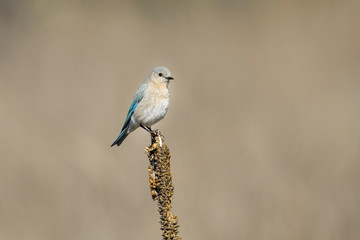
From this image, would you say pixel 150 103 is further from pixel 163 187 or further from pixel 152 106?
pixel 163 187

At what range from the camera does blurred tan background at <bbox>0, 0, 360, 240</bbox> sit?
16.4 feet

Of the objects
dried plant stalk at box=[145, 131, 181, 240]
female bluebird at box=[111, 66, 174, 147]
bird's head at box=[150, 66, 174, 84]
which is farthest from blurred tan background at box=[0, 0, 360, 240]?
dried plant stalk at box=[145, 131, 181, 240]

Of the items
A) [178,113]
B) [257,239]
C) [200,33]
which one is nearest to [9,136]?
[178,113]

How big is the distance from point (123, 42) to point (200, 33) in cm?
134

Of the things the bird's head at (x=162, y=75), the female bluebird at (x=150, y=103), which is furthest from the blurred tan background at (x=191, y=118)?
the bird's head at (x=162, y=75)

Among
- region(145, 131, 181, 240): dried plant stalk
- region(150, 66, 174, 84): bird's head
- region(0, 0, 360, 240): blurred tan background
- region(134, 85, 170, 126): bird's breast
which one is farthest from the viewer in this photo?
region(150, 66, 174, 84): bird's head

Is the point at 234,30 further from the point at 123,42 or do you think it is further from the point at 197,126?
the point at 197,126

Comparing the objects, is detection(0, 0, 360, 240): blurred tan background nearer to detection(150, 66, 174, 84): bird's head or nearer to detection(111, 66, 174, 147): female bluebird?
detection(111, 66, 174, 147): female bluebird

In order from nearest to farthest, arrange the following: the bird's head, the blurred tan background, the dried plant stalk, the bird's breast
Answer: the dried plant stalk
the blurred tan background
the bird's breast
the bird's head

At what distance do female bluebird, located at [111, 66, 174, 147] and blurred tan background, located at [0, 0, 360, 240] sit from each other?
0.51 feet

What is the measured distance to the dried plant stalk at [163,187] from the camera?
10.0 feet

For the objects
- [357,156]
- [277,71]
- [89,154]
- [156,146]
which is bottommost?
[156,146]

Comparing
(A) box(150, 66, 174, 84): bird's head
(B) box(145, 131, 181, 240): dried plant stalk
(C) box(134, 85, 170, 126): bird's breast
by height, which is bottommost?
(B) box(145, 131, 181, 240): dried plant stalk

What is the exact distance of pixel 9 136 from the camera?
629cm
